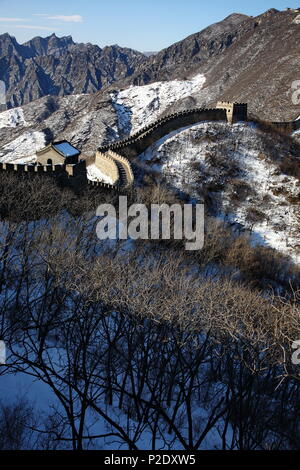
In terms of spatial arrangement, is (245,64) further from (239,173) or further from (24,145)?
(239,173)

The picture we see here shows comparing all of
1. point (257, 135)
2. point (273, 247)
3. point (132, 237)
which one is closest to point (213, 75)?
point (257, 135)

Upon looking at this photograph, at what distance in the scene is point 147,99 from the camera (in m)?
117

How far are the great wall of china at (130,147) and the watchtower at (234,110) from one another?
151mm

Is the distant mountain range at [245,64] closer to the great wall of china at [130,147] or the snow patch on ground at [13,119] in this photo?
the great wall of china at [130,147]

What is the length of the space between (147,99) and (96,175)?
270 ft

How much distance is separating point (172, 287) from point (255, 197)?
29.2 metres

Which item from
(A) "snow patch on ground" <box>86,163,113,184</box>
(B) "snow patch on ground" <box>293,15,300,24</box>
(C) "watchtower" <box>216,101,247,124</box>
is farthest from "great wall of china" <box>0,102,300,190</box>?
(B) "snow patch on ground" <box>293,15,300,24</box>

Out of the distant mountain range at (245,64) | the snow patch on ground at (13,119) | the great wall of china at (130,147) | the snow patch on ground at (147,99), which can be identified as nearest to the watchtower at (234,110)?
the great wall of china at (130,147)

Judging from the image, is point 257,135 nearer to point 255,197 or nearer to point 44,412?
point 255,197

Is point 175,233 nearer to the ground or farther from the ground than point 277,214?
nearer to the ground

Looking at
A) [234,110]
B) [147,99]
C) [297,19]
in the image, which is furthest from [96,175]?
[297,19]

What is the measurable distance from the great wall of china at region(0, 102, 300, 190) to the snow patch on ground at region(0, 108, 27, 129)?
105m
